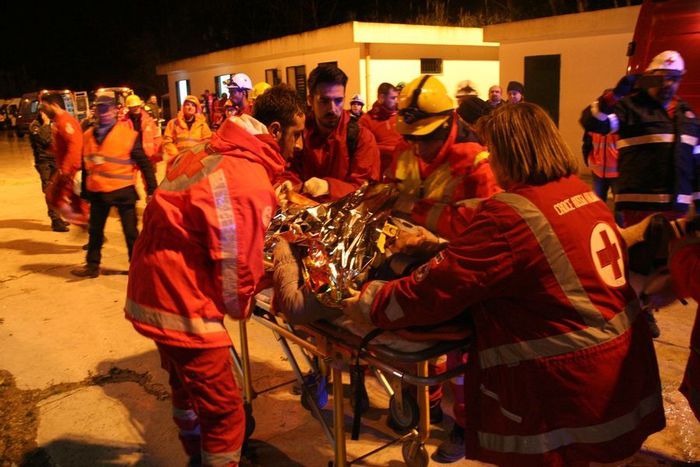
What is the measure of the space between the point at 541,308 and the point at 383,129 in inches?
174

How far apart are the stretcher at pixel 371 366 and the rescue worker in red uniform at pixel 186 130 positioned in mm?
5268

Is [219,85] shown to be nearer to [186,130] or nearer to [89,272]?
[186,130]

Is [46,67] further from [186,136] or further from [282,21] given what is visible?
[186,136]

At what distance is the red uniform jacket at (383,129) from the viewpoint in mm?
5801

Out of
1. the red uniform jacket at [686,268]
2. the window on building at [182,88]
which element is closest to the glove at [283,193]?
the red uniform jacket at [686,268]

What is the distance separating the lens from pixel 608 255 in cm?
190

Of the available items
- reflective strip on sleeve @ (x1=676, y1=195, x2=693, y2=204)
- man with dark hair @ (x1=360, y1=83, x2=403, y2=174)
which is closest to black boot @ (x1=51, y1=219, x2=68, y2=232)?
man with dark hair @ (x1=360, y1=83, x2=403, y2=174)

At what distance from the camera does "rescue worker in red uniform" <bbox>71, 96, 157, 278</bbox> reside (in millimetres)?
6254

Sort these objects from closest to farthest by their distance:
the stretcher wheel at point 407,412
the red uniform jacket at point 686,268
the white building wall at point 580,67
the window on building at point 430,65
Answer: the red uniform jacket at point 686,268, the stretcher wheel at point 407,412, the white building wall at point 580,67, the window on building at point 430,65

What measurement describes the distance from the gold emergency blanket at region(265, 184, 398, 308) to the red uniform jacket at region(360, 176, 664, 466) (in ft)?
1.14

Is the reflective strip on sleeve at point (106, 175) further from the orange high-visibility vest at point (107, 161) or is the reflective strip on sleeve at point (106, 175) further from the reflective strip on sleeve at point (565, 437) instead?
the reflective strip on sleeve at point (565, 437)

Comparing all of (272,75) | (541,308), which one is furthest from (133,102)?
(272,75)

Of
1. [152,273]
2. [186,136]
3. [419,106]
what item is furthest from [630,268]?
[186,136]

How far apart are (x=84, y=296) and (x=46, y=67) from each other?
50.4m
